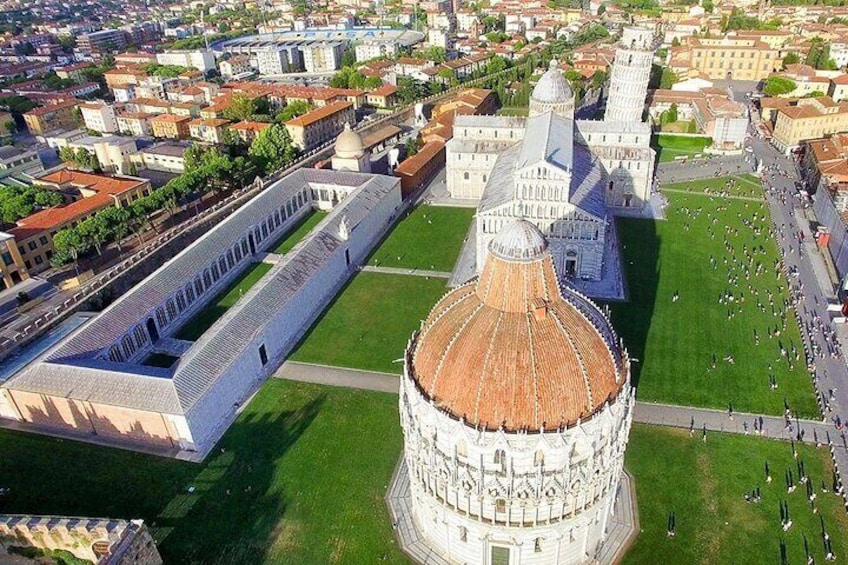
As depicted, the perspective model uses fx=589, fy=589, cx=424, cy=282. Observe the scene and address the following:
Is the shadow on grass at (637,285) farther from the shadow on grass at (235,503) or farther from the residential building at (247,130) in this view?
the residential building at (247,130)

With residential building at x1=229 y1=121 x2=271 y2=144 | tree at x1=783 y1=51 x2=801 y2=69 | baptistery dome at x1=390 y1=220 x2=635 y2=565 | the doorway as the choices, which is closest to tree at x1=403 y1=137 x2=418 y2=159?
residential building at x1=229 y1=121 x2=271 y2=144

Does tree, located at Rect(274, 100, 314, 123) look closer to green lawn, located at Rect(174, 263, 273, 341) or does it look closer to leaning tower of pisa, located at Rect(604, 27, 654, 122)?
green lawn, located at Rect(174, 263, 273, 341)

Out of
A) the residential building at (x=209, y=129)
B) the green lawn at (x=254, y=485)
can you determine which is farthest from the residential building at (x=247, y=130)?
the green lawn at (x=254, y=485)

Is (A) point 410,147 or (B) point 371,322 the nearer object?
(B) point 371,322

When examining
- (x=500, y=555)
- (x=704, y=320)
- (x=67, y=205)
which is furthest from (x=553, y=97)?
(x=67, y=205)

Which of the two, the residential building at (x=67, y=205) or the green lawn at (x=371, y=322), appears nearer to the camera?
the green lawn at (x=371, y=322)

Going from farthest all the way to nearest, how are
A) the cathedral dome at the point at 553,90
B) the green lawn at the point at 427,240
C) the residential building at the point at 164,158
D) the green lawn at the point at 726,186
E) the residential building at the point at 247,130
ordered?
1. the residential building at the point at 247,130
2. the residential building at the point at 164,158
3. the cathedral dome at the point at 553,90
4. the green lawn at the point at 726,186
5. the green lawn at the point at 427,240

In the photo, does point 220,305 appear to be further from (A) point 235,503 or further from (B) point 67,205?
(B) point 67,205
